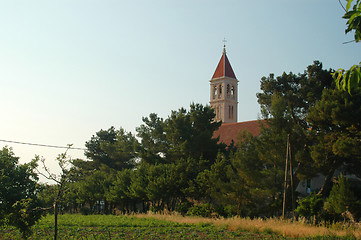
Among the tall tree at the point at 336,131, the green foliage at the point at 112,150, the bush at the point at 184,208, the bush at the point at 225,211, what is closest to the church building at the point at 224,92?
the green foliage at the point at 112,150

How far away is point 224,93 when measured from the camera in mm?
71000

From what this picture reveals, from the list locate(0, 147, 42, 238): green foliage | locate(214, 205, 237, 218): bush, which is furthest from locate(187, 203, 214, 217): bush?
locate(0, 147, 42, 238): green foliage

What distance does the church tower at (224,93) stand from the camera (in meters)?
70.2

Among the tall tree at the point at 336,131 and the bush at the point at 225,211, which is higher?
the tall tree at the point at 336,131

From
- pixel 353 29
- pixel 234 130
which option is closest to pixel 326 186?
pixel 234 130

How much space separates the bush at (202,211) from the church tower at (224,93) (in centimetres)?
3679

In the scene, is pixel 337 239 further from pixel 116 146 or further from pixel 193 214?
pixel 116 146

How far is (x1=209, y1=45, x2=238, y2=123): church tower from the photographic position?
230 feet

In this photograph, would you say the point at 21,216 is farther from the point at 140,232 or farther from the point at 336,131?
the point at 336,131

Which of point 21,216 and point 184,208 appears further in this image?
point 184,208

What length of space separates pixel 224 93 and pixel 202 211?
40115 mm

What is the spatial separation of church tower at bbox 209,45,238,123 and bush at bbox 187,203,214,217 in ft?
121

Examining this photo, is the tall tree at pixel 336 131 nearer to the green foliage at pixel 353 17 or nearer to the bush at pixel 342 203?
the bush at pixel 342 203

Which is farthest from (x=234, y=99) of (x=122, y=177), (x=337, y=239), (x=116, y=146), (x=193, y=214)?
(x=337, y=239)
